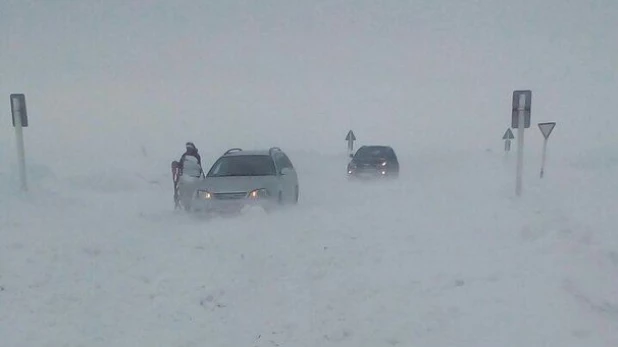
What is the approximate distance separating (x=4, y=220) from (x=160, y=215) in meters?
3.85

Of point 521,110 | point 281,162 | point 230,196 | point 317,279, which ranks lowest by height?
point 317,279

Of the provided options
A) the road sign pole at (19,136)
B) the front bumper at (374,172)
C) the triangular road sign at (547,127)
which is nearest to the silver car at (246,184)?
the road sign pole at (19,136)

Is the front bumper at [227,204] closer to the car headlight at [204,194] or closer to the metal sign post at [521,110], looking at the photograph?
the car headlight at [204,194]

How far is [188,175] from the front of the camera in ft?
50.0

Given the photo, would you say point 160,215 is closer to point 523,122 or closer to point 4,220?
point 4,220

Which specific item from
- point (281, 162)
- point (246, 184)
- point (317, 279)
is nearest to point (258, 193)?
point (246, 184)

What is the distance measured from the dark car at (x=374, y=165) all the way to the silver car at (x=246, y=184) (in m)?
10.5

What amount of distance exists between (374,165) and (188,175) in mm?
12426

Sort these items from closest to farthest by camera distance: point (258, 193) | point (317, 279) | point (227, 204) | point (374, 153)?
point (317, 279) → point (227, 204) → point (258, 193) → point (374, 153)

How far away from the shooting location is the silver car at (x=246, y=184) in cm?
1370

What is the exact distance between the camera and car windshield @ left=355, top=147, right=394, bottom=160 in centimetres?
2716

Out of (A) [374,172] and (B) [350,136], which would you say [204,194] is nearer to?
(A) [374,172]

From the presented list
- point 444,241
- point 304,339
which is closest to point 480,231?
point 444,241

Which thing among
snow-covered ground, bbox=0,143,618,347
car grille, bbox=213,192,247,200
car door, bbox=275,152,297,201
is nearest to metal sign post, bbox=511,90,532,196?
snow-covered ground, bbox=0,143,618,347
